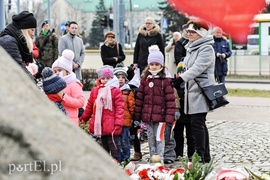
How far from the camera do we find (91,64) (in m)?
25.8

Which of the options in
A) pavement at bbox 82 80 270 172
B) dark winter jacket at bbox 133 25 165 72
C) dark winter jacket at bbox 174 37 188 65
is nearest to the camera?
pavement at bbox 82 80 270 172

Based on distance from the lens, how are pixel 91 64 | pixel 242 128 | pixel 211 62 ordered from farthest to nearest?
pixel 91 64 < pixel 242 128 < pixel 211 62

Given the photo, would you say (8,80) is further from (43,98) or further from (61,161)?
(61,161)

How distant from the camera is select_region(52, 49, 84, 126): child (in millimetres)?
7001

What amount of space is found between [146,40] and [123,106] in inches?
138

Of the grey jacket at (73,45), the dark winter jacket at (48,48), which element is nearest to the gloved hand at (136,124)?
the grey jacket at (73,45)

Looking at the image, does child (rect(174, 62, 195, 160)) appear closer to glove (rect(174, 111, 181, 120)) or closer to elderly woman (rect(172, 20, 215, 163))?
glove (rect(174, 111, 181, 120))

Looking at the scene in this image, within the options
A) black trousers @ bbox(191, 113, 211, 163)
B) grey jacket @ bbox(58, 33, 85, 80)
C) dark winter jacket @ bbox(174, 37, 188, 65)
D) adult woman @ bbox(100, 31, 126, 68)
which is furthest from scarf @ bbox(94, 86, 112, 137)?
grey jacket @ bbox(58, 33, 85, 80)

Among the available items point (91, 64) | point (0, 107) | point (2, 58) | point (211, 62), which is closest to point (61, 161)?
point (0, 107)

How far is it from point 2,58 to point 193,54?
19.1 feet

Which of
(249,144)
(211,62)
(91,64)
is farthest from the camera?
(91,64)

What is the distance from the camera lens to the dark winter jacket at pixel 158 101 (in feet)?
24.2

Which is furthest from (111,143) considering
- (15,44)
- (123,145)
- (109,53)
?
(109,53)

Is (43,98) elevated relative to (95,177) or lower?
elevated
